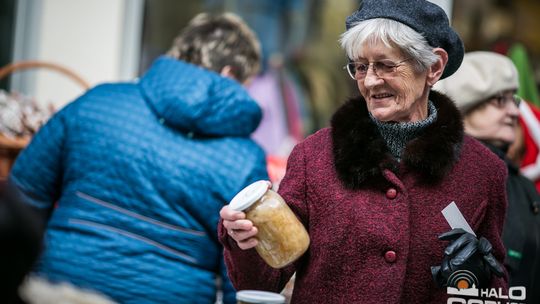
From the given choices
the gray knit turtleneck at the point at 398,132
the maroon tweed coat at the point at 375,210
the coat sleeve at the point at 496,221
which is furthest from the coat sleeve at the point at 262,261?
the coat sleeve at the point at 496,221

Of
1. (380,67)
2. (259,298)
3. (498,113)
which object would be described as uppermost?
(380,67)

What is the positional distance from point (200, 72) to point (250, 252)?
0.94 meters

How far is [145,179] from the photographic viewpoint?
2.60 metres

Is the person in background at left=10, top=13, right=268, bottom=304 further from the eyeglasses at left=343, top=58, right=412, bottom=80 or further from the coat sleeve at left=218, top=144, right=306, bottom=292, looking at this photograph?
the eyeglasses at left=343, top=58, right=412, bottom=80

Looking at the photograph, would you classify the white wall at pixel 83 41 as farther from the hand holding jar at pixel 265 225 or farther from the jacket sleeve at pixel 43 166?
the hand holding jar at pixel 265 225

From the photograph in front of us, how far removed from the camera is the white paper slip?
1964mm

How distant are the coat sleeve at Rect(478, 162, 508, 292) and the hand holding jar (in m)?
0.48

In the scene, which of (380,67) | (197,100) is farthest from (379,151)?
(197,100)

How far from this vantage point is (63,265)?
2570mm

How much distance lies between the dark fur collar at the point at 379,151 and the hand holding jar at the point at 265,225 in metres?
0.20

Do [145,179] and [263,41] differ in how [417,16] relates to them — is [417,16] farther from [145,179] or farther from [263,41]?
[263,41]

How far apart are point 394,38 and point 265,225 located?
0.54 meters

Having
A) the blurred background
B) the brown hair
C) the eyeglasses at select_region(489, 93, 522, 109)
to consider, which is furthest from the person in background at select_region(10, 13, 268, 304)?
the blurred background

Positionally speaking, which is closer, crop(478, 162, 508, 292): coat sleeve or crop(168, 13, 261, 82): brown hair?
crop(478, 162, 508, 292): coat sleeve
